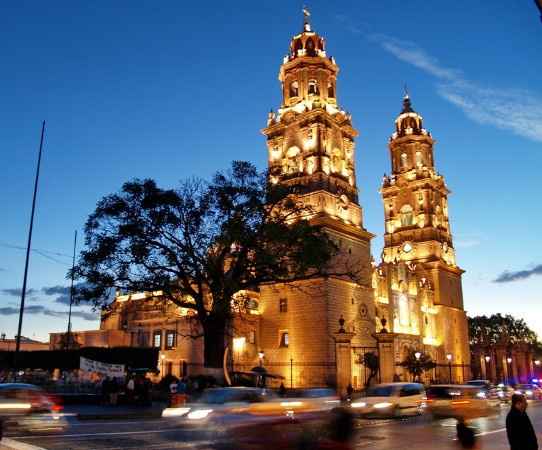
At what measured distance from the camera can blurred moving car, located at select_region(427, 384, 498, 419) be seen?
18.8 meters

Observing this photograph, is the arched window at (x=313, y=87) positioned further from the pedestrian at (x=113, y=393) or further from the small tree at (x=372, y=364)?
the pedestrian at (x=113, y=393)

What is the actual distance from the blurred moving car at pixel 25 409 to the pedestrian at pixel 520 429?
545 inches

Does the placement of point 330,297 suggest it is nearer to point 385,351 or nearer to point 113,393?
point 385,351

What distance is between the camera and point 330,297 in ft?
159

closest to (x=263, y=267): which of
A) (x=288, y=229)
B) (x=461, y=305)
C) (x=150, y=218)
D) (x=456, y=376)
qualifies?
(x=288, y=229)

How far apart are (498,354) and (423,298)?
18.4m

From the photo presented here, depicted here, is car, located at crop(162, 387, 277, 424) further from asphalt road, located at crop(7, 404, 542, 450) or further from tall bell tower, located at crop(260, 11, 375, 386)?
tall bell tower, located at crop(260, 11, 375, 386)

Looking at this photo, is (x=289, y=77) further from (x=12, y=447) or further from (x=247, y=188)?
(x=12, y=447)

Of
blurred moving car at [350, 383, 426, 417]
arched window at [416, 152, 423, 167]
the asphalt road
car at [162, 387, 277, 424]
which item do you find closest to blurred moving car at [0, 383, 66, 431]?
the asphalt road

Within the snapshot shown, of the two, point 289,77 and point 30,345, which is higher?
point 289,77

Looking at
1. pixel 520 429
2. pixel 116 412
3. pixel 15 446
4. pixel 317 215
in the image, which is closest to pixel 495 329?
pixel 317 215

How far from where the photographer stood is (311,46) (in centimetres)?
6175

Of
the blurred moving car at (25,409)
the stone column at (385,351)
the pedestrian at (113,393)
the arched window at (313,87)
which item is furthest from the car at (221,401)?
the arched window at (313,87)

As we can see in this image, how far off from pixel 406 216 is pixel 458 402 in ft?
194
